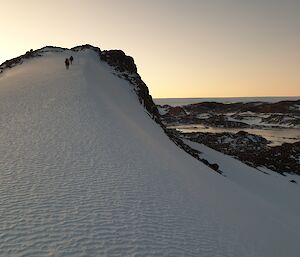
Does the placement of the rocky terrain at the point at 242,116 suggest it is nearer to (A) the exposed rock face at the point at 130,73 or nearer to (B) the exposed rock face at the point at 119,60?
(B) the exposed rock face at the point at 119,60

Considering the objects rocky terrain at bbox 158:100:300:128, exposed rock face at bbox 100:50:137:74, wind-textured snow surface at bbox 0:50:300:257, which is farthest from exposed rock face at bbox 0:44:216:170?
rocky terrain at bbox 158:100:300:128

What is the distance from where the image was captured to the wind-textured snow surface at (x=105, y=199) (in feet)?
28.6

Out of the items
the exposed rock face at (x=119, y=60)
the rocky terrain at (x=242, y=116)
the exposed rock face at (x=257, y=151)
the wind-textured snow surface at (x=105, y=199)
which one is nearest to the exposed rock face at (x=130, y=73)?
the exposed rock face at (x=119, y=60)

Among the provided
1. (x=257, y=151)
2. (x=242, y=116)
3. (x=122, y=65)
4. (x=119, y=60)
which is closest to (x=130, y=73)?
(x=122, y=65)

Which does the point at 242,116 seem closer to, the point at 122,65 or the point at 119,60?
the point at 119,60

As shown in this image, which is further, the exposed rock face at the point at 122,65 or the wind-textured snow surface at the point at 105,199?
the exposed rock face at the point at 122,65

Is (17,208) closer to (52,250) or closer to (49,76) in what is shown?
(52,250)

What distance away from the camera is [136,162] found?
53.4ft

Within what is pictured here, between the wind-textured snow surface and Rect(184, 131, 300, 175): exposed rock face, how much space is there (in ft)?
80.6

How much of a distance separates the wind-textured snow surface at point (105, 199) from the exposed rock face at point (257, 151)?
24.6 metres

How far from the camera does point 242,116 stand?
4973 inches

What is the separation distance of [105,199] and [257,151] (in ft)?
150

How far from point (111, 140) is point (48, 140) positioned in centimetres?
344

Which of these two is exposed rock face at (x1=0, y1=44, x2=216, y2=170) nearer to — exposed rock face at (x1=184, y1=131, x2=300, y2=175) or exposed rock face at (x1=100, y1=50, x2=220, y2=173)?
exposed rock face at (x1=100, y1=50, x2=220, y2=173)
